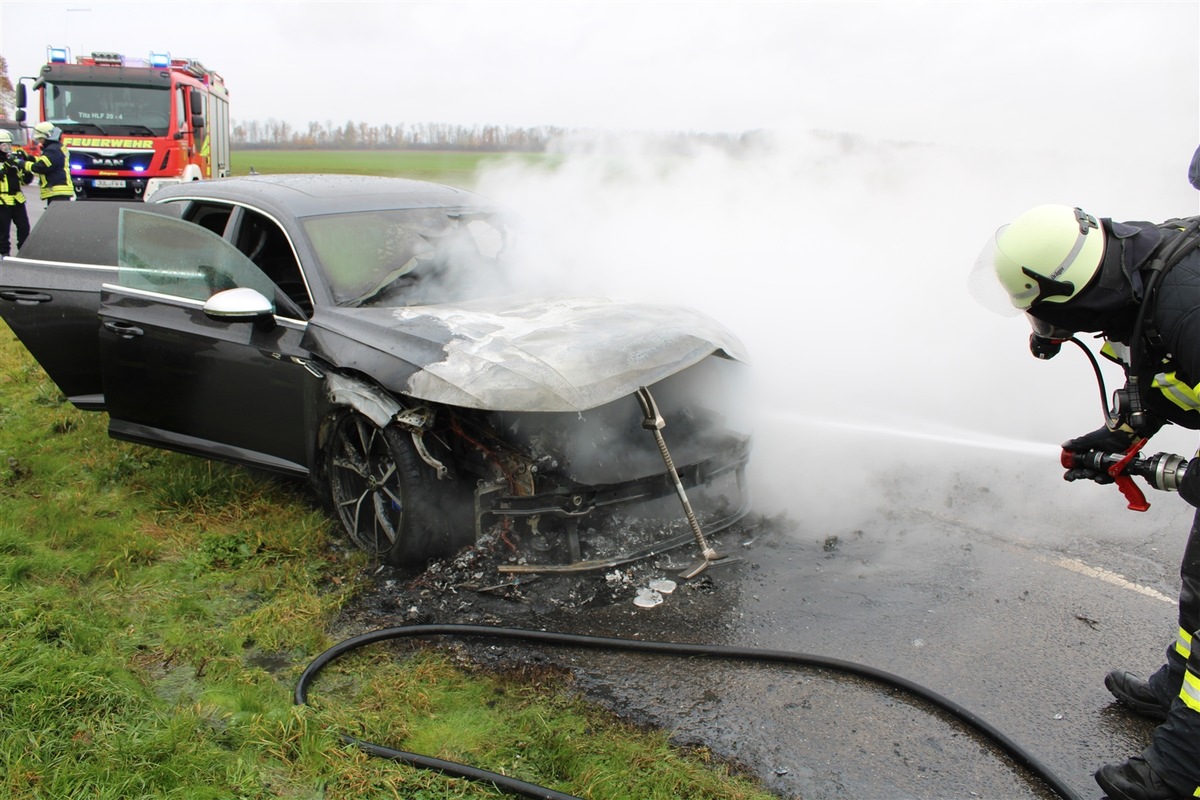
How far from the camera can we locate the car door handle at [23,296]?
4.95 metres

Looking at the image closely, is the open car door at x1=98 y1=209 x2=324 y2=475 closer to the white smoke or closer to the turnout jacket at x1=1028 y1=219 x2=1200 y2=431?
the white smoke

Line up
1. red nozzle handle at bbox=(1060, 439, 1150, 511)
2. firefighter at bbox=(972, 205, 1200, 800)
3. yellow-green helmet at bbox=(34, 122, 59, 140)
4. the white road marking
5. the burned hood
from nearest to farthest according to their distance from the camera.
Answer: firefighter at bbox=(972, 205, 1200, 800), red nozzle handle at bbox=(1060, 439, 1150, 511), the burned hood, the white road marking, yellow-green helmet at bbox=(34, 122, 59, 140)

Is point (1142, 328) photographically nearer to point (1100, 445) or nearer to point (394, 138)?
point (1100, 445)

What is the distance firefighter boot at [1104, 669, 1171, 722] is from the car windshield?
11.0 ft

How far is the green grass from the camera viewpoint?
2594mm

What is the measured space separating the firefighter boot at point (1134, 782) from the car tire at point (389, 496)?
8.18 feet

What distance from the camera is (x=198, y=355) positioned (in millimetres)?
4520

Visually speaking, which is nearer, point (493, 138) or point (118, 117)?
point (493, 138)

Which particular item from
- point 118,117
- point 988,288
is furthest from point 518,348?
point 118,117

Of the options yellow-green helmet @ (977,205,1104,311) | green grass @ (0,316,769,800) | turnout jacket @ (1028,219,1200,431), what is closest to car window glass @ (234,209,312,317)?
green grass @ (0,316,769,800)

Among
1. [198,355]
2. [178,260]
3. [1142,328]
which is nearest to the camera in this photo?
[1142,328]

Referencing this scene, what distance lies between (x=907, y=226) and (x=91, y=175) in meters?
14.1

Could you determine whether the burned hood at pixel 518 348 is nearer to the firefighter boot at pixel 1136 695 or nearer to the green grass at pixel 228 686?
the green grass at pixel 228 686

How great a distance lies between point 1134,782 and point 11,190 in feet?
45.2
